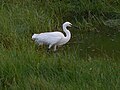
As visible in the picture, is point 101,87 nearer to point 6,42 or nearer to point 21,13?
point 6,42

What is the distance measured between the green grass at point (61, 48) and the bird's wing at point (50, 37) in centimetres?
20

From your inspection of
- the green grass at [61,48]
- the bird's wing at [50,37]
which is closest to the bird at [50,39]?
the bird's wing at [50,37]

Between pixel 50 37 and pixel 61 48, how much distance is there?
587mm

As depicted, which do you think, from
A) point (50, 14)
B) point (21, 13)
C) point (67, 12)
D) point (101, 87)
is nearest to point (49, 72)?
point (101, 87)

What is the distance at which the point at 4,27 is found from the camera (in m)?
7.51

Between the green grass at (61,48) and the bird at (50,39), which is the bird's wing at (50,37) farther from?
the green grass at (61,48)

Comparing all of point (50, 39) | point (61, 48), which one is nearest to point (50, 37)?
point (50, 39)

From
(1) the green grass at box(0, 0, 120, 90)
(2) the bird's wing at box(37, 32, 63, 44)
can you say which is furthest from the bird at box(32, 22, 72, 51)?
(1) the green grass at box(0, 0, 120, 90)

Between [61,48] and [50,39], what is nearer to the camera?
[50,39]

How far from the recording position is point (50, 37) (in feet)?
26.0

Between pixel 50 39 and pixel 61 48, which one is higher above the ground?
pixel 50 39

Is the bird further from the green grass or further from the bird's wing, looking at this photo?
the green grass

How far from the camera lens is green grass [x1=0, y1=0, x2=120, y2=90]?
183 inches

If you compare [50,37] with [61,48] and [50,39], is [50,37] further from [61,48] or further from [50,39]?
[61,48]
